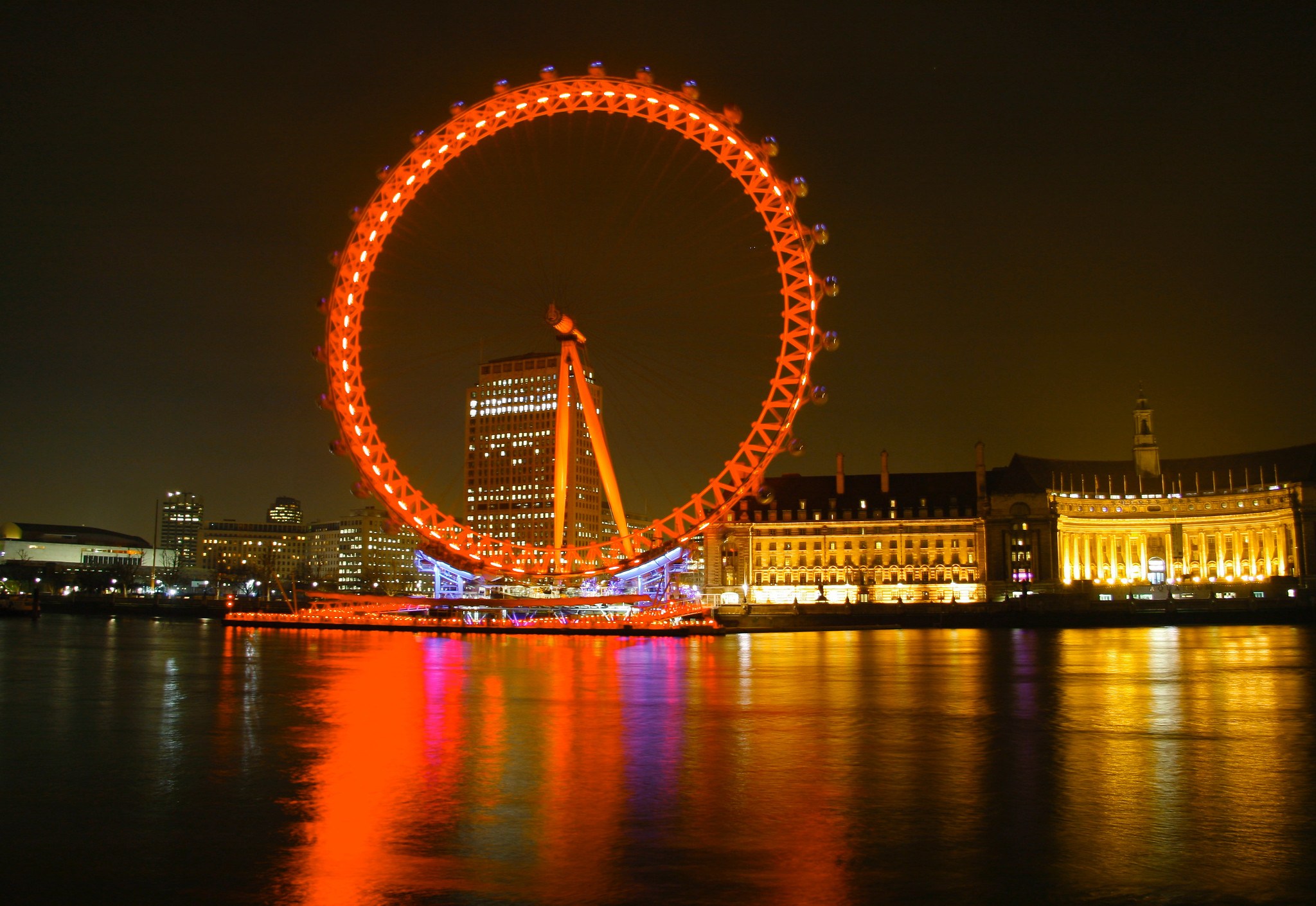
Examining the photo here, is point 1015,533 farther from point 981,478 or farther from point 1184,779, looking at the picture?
Answer: point 1184,779

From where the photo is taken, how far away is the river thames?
9.88 m

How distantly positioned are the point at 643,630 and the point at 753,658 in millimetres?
25169

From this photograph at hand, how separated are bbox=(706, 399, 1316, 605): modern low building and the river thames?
3317 inches

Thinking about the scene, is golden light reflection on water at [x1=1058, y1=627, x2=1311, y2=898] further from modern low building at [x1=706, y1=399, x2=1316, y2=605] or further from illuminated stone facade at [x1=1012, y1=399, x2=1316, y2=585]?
illuminated stone facade at [x1=1012, y1=399, x2=1316, y2=585]

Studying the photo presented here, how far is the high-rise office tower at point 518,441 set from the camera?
103 metres

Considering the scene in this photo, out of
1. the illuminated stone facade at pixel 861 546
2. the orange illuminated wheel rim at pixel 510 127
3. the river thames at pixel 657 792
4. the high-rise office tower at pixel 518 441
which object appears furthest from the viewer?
the illuminated stone facade at pixel 861 546

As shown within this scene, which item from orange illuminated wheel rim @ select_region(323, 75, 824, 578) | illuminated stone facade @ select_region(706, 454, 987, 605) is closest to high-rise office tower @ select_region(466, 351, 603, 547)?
illuminated stone facade @ select_region(706, 454, 987, 605)

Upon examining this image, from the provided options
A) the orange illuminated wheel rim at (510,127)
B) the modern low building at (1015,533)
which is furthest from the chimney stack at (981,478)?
the orange illuminated wheel rim at (510,127)

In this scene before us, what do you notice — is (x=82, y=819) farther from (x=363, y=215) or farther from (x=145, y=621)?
(x=145, y=621)

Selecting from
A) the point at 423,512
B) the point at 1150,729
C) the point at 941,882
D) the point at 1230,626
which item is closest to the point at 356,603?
the point at 423,512

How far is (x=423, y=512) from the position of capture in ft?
202

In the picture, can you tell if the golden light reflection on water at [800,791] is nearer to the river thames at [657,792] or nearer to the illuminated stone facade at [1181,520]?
the river thames at [657,792]

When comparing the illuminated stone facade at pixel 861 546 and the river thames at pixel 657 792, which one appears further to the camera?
the illuminated stone facade at pixel 861 546

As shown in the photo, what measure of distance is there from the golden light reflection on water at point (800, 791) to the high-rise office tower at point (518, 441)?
219ft
